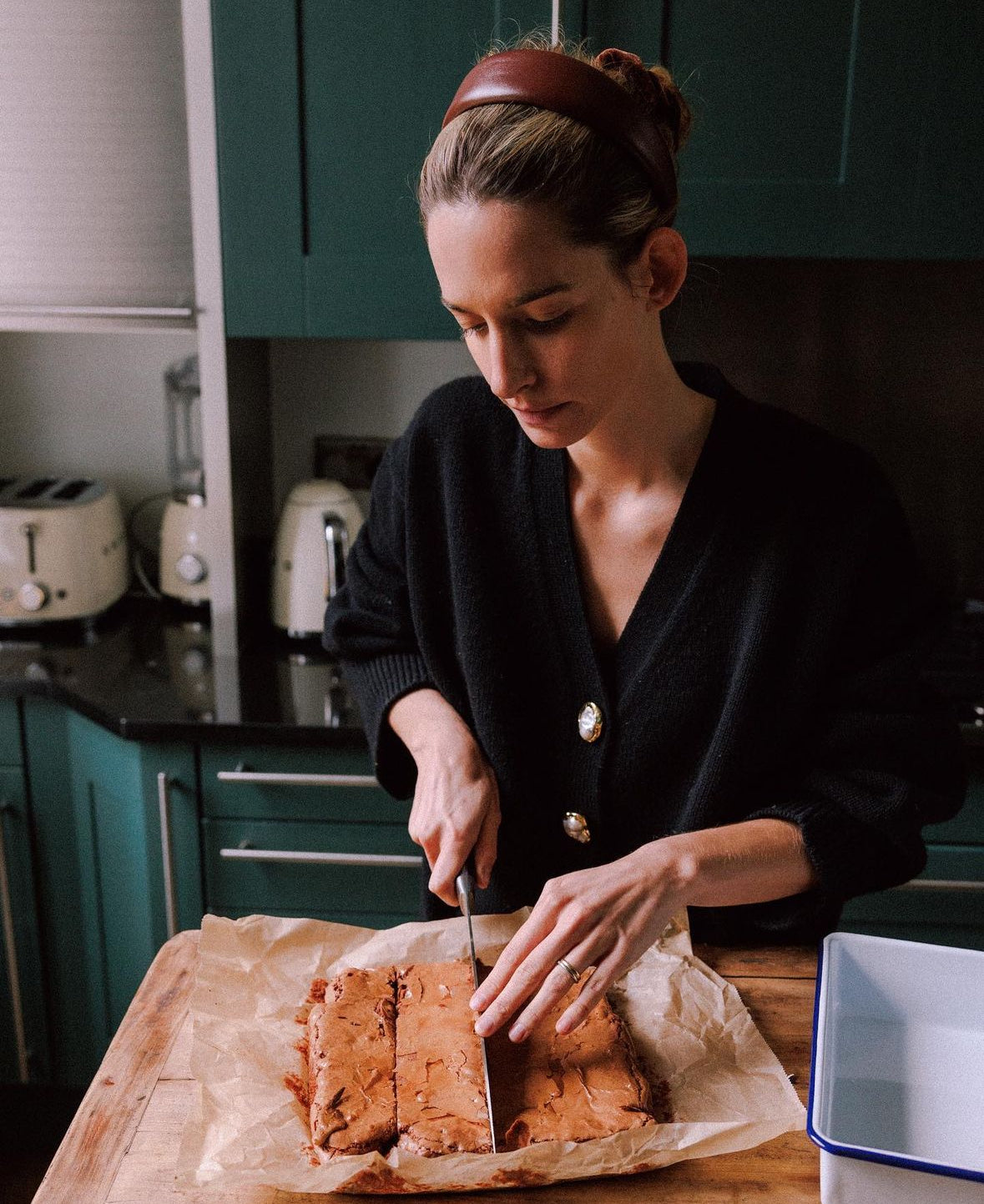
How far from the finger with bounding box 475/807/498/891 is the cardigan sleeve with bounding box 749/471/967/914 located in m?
0.26

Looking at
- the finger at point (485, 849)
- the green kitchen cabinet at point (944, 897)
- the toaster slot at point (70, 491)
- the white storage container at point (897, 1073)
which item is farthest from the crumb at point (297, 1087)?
the toaster slot at point (70, 491)

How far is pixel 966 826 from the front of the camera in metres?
1.87

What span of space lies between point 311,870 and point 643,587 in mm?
1005

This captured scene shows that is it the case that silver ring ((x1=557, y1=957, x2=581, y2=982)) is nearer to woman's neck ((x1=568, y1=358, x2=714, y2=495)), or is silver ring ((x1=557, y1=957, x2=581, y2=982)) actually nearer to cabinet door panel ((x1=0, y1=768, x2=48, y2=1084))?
woman's neck ((x1=568, y1=358, x2=714, y2=495))

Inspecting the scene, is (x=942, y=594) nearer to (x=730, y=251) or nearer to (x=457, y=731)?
(x=730, y=251)

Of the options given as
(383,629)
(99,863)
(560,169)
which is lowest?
(99,863)

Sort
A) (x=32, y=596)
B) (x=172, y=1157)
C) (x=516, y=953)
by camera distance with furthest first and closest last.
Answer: (x=32, y=596) < (x=516, y=953) < (x=172, y=1157)

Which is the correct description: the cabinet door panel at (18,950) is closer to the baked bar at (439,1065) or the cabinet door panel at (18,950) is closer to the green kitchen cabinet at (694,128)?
the green kitchen cabinet at (694,128)

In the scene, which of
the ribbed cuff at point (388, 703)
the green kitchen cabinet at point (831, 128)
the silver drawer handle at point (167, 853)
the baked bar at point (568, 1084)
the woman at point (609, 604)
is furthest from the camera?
the silver drawer handle at point (167, 853)

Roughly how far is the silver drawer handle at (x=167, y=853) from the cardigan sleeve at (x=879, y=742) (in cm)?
113

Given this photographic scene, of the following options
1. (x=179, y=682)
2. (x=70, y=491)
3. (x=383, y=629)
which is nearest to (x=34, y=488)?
(x=70, y=491)

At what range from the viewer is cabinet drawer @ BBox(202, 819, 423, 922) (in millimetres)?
1962

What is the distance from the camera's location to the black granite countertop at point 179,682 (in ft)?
6.18

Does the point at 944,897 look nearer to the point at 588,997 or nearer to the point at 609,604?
the point at 609,604
